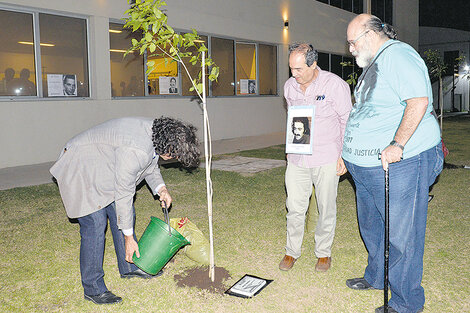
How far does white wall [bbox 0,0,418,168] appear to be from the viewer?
29.3 feet

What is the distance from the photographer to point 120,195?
279 centimetres

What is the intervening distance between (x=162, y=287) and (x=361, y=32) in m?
2.28

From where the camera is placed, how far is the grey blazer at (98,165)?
112 inches

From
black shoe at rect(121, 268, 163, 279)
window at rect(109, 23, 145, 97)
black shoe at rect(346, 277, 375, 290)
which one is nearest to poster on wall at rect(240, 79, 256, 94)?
window at rect(109, 23, 145, 97)

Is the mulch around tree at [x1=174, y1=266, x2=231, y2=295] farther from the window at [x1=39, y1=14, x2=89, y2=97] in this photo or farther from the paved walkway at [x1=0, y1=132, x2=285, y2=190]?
the window at [x1=39, y1=14, x2=89, y2=97]

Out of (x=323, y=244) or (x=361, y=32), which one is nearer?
(x=361, y=32)

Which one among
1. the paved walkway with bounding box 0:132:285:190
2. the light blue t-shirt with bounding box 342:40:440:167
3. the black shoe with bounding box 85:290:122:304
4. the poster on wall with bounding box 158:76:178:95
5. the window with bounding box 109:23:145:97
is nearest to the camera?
the light blue t-shirt with bounding box 342:40:440:167

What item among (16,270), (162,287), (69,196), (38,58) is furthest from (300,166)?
(38,58)

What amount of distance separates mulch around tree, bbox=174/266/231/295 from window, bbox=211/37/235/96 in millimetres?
9925

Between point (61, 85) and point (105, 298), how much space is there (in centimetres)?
742

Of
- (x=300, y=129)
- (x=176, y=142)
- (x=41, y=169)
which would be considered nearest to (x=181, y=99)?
(x=41, y=169)

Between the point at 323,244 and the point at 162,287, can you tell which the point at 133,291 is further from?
the point at 323,244

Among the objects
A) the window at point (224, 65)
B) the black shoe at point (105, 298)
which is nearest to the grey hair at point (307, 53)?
the black shoe at point (105, 298)

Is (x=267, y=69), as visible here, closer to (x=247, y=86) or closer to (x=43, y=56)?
(x=247, y=86)
